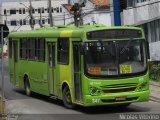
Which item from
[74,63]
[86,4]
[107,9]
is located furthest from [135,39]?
[86,4]

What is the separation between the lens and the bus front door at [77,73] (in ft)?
54.4

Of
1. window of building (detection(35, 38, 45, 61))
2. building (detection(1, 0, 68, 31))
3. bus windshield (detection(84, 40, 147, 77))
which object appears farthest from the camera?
building (detection(1, 0, 68, 31))

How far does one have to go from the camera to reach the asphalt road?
15.7m

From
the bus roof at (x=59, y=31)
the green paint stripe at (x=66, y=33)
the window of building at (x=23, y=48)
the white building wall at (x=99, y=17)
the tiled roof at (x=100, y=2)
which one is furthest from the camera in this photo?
the tiled roof at (x=100, y=2)

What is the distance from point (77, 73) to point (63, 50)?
147 centimetres

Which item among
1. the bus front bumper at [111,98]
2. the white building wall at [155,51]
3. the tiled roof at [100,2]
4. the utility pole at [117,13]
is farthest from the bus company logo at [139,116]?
the tiled roof at [100,2]

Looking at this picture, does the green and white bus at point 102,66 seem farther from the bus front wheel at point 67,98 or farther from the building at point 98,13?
the building at point 98,13

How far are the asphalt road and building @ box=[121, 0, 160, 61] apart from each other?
16.4m

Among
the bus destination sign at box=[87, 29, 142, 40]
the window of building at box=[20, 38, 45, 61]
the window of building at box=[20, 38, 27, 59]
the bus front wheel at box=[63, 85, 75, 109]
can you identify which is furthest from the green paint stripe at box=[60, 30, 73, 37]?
the window of building at box=[20, 38, 27, 59]

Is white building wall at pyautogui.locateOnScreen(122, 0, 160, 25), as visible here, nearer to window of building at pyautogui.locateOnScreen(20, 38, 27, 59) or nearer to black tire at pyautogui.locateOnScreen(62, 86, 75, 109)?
window of building at pyautogui.locateOnScreen(20, 38, 27, 59)

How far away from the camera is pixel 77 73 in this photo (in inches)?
659

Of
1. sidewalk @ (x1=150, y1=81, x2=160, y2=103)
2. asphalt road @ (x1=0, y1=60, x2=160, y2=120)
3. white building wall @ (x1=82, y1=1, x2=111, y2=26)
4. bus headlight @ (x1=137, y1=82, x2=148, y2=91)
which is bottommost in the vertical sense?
sidewalk @ (x1=150, y1=81, x2=160, y2=103)

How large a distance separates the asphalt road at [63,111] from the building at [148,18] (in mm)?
16448

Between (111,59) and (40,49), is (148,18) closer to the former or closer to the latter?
(40,49)
